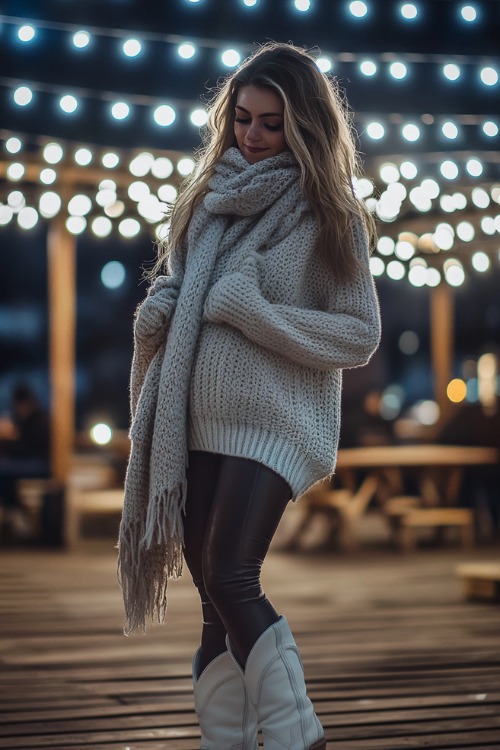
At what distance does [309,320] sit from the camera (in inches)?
82.7

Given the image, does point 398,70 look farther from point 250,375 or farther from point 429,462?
point 250,375

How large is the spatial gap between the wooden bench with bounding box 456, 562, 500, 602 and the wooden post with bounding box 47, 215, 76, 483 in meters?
3.44

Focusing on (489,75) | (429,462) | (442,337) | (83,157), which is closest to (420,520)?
(429,462)

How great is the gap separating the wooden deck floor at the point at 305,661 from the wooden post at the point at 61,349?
1582mm

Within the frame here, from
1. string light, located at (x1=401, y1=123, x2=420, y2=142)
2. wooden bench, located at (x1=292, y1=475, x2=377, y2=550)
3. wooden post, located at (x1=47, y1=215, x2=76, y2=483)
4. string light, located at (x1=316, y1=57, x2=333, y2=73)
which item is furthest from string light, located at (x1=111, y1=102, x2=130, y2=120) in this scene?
wooden bench, located at (x1=292, y1=475, x2=377, y2=550)

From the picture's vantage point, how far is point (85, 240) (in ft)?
50.8

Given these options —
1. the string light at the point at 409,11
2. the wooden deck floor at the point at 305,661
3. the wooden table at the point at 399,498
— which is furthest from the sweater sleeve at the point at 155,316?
the wooden table at the point at 399,498

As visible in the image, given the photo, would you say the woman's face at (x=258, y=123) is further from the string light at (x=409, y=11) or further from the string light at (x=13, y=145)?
the string light at (x=13, y=145)

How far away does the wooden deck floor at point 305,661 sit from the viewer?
2762mm

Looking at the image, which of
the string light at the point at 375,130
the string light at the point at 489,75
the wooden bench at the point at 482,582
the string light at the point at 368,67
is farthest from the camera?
the string light at the point at 375,130

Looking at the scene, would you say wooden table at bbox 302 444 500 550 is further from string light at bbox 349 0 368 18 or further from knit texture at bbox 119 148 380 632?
knit texture at bbox 119 148 380 632

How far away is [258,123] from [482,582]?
355 centimetres

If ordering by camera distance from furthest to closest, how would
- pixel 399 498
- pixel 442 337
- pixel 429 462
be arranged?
pixel 442 337, pixel 399 498, pixel 429 462

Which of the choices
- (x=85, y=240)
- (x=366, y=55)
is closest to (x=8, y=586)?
(x=366, y=55)
